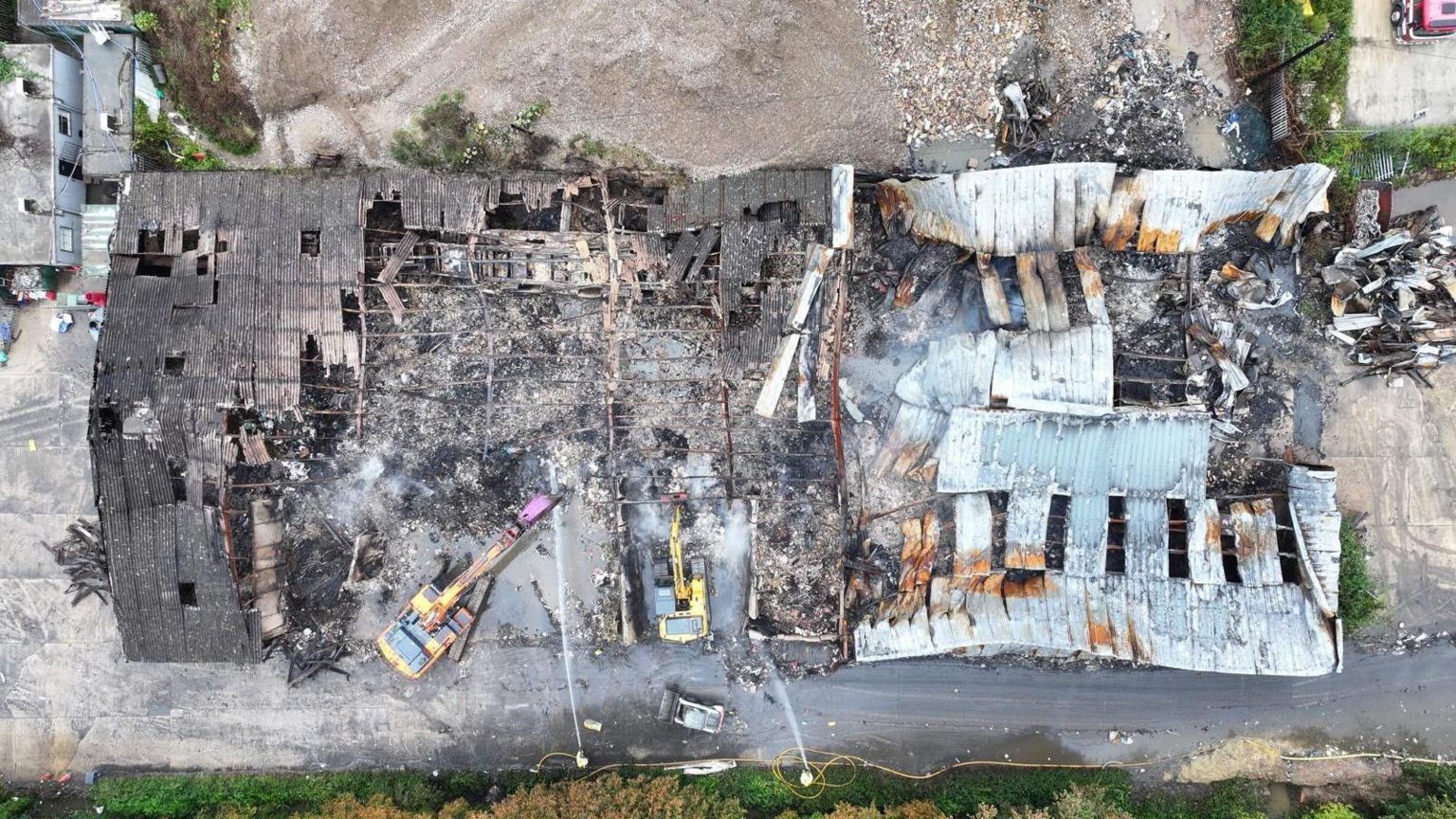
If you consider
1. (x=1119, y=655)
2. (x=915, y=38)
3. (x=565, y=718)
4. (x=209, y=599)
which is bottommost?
(x=565, y=718)

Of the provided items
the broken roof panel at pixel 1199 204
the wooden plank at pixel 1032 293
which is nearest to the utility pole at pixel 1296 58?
the broken roof panel at pixel 1199 204

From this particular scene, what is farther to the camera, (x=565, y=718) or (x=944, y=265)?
(x=565, y=718)

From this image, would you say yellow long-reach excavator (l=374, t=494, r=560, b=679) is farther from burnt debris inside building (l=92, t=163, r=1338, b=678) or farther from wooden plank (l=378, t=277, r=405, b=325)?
wooden plank (l=378, t=277, r=405, b=325)

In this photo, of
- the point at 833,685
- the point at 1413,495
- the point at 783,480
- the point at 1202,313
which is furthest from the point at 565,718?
the point at 1413,495

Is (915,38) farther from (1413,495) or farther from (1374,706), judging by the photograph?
(1374,706)

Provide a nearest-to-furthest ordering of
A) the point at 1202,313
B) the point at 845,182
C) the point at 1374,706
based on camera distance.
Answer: the point at 845,182, the point at 1202,313, the point at 1374,706

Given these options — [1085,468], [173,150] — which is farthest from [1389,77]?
[173,150]
